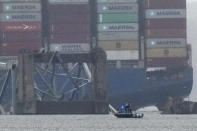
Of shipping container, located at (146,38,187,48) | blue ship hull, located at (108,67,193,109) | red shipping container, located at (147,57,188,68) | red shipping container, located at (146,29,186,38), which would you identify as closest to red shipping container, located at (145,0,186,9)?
red shipping container, located at (146,29,186,38)

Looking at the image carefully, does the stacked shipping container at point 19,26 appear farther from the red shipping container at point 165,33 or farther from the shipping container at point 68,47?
the red shipping container at point 165,33

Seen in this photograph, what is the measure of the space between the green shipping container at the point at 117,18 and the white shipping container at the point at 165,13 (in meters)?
1.76

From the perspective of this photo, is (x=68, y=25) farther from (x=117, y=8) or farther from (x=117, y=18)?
(x=117, y=8)

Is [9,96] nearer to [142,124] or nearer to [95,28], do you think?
[95,28]

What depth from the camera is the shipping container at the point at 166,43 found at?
141125mm

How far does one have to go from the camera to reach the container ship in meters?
140

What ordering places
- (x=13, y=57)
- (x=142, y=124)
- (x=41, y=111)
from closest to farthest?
1. (x=142, y=124)
2. (x=41, y=111)
3. (x=13, y=57)

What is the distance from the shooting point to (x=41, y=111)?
429 ft

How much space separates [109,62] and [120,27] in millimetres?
4977

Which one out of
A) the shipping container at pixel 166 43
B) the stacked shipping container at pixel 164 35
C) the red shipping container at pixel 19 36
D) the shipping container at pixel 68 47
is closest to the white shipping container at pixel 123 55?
the stacked shipping container at pixel 164 35

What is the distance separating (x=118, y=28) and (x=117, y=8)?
2505 mm

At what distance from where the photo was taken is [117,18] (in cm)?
14075

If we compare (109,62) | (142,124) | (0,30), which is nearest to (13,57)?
(0,30)

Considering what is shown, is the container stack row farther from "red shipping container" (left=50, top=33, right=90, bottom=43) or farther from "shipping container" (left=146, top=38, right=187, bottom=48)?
"red shipping container" (left=50, top=33, right=90, bottom=43)
